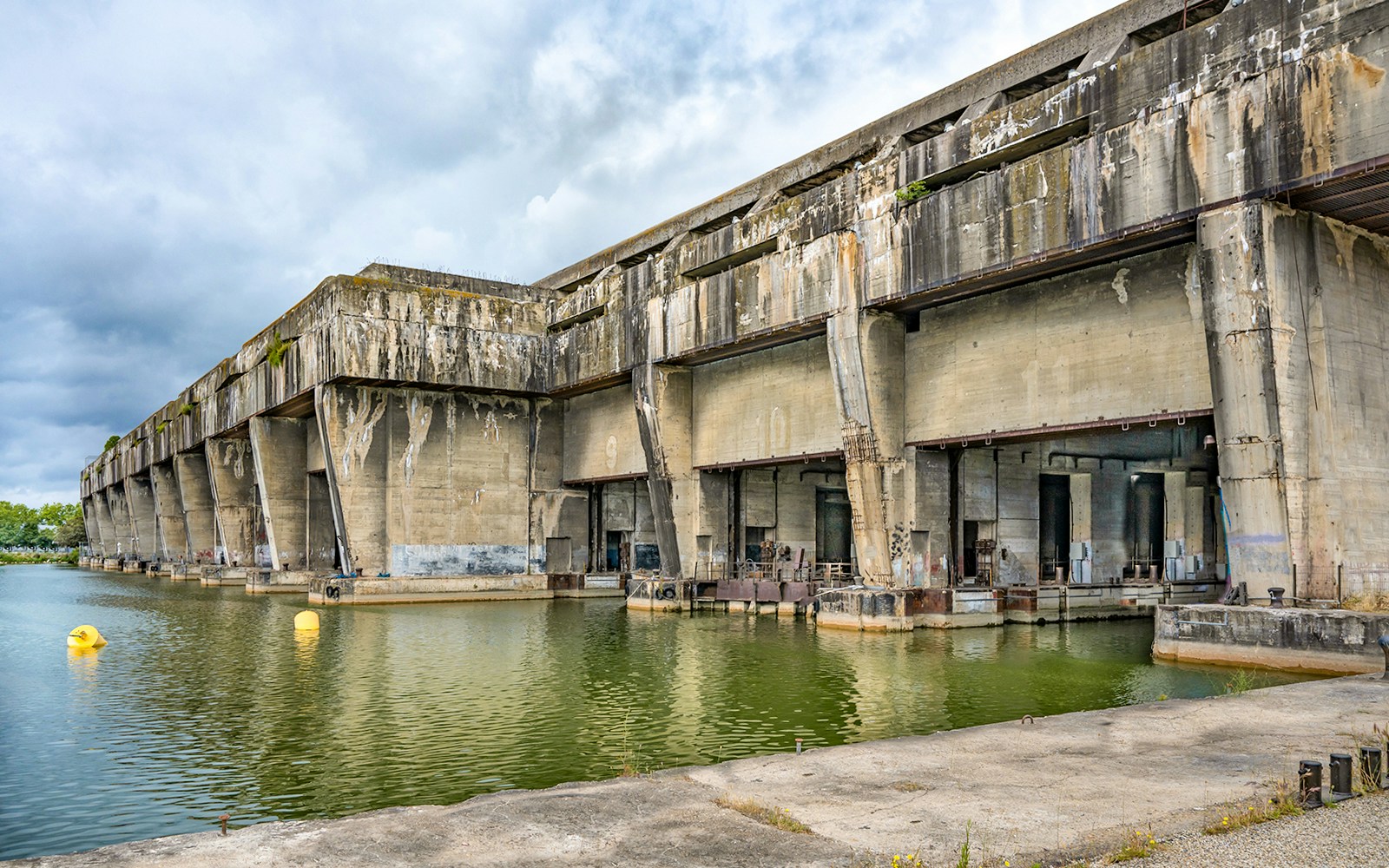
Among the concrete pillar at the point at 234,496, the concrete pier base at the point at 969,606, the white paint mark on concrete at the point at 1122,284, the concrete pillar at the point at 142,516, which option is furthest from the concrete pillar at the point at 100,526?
the white paint mark on concrete at the point at 1122,284

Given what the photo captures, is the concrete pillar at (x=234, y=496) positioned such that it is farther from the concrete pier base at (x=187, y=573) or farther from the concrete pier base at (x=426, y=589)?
the concrete pier base at (x=426, y=589)

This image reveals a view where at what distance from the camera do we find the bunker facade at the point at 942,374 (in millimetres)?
19125

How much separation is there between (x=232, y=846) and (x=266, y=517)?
46.4 meters

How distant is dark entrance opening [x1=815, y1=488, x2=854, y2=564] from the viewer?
43719 millimetres

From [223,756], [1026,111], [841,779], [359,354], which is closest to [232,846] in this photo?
[841,779]

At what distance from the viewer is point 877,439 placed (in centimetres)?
2884

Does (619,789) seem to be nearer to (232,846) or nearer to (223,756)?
(232,846)

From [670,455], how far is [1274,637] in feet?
73.4

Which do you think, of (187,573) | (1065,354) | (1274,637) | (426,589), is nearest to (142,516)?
(187,573)

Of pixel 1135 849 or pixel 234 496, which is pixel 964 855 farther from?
pixel 234 496

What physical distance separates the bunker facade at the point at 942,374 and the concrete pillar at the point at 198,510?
11.9m

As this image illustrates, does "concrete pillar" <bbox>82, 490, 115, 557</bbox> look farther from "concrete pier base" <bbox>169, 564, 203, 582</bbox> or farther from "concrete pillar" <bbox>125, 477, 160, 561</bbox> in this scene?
"concrete pier base" <bbox>169, 564, 203, 582</bbox>

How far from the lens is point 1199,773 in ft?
27.7

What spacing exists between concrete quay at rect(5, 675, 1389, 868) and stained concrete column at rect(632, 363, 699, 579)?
88.4ft
